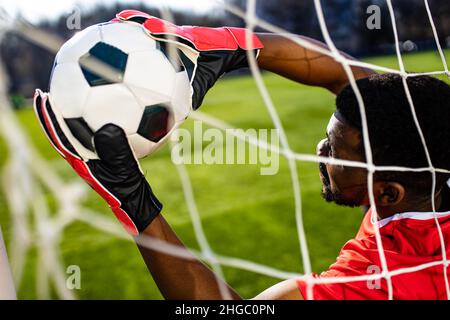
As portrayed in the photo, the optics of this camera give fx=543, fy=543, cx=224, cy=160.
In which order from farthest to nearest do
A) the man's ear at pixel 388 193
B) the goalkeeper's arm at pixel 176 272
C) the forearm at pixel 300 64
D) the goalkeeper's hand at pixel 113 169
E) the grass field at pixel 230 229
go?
the grass field at pixel 230 229
the forearm at pixel 300 64
the man's ear at pixel 388 193
the goalkeeper's arm at pixel 176 272
the goalkeeper's hand at pixel 113 169

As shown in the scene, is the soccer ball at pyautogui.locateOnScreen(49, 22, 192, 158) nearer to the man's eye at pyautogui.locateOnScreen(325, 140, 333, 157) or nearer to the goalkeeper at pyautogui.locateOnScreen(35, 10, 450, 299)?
the goalkeeper at pyautogui.locateOnScreen(35, 10, 450, 299)

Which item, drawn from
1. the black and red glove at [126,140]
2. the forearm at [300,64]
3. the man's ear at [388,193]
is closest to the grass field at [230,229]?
the forearm at [300,64]

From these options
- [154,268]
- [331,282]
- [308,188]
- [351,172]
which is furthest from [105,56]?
[308,188]

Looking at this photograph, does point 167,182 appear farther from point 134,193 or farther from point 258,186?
point 134,193

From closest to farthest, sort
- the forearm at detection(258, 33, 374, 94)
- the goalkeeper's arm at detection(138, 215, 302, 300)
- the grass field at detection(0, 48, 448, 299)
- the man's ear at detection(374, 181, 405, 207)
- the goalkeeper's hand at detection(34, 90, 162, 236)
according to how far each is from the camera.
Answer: the goalkeeper's hand at detection(34, 90, 162, 236), the goalkeeper's arm at detection(138, 215, 302, 300), the man's ear at detection(374, 181, 405, 207), the forearm at detection(258, 33, 374, 94), the grass field at detection(0, 48, 448, 299)

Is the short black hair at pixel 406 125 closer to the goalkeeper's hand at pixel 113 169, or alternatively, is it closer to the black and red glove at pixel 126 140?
the black and red glove at pixel 126 140

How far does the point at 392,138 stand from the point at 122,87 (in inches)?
30.0

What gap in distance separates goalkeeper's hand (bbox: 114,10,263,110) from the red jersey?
66 cm

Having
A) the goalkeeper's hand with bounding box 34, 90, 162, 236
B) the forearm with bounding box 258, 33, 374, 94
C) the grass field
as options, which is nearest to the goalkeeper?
the goalkeeper's hand with bounding box 34, 90, 162, 236

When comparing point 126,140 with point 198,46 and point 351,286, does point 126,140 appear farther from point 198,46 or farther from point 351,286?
point 351,286

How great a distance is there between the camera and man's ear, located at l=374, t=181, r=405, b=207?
154 cm

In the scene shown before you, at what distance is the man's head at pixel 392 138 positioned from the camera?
1495mm
